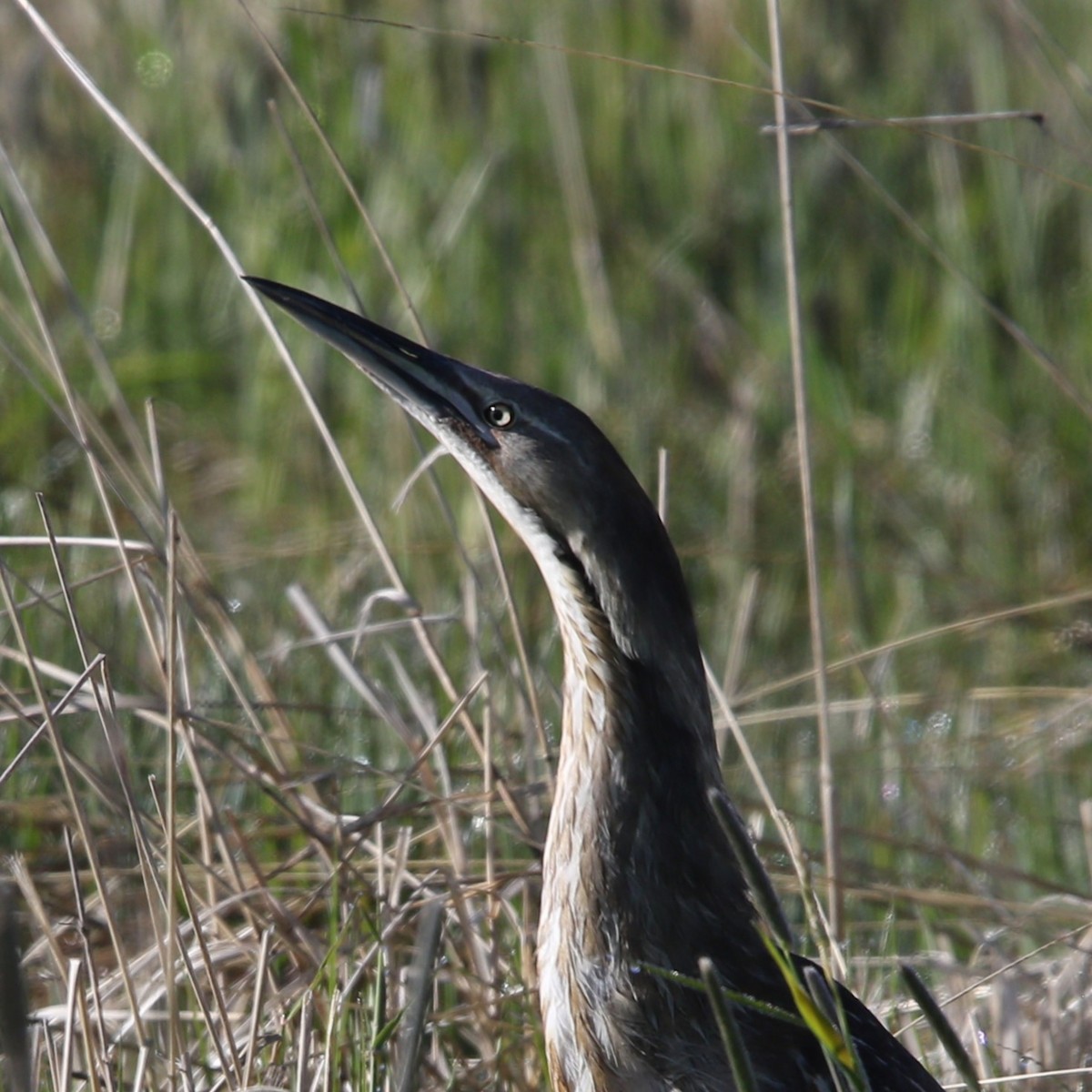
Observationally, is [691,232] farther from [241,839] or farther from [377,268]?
[241,839]

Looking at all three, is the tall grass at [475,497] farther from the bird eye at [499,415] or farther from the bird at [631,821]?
the bird eye at [499,415]

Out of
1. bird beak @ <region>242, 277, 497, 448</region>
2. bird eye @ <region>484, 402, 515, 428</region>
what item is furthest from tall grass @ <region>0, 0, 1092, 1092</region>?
bird eye @ <region>484, 402, 515, 428</region>

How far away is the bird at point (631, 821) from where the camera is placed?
1899 mm

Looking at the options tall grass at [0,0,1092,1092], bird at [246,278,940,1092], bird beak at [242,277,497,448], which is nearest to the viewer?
bird at [246,278,940,1092]

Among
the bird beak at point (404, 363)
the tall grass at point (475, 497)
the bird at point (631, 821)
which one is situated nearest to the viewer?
the bird at point (631, 821)

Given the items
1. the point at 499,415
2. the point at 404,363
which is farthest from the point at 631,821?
the point at 404,363

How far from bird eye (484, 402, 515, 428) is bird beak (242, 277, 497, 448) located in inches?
0.6

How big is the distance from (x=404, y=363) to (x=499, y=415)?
0.13 m

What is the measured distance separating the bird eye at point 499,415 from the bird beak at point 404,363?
0.6 inches

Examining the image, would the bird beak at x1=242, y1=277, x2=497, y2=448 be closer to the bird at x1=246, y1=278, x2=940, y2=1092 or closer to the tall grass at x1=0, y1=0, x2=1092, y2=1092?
the bird at x1=246, y1=278, x2=940, y2=1092

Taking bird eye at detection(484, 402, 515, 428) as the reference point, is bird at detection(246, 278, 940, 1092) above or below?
below

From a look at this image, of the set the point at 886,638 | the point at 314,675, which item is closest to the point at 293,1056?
the point at 314,675

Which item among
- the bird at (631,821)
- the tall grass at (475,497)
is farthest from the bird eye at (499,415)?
the tall grass at (475,497)

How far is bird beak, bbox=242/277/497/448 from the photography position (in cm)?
202
